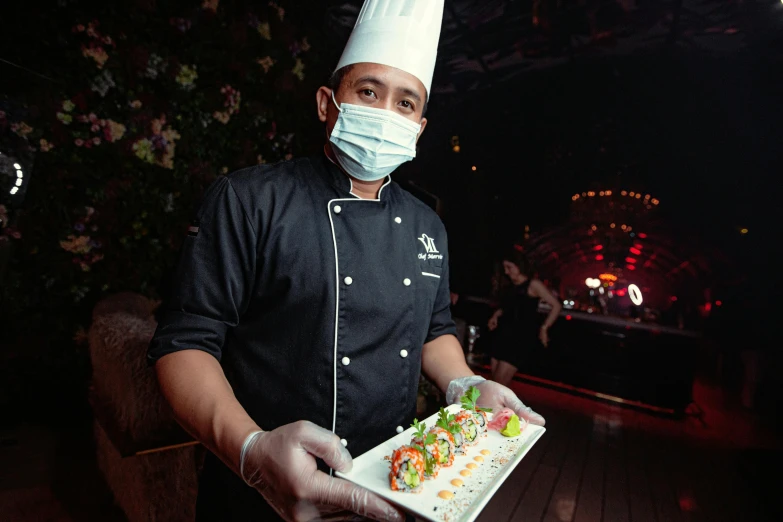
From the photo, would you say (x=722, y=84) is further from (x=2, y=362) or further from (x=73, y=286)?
(x=2, y=362)

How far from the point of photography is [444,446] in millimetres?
1259

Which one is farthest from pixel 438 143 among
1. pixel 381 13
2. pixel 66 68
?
pixel 381 13

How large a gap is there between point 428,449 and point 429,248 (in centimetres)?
73

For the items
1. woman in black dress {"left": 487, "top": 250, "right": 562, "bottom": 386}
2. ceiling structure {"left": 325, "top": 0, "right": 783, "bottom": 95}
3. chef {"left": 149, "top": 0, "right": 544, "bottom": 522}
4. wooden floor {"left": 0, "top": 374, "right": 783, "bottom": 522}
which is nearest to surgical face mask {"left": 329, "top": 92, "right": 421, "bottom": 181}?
chef {"left": 149, "top": 0, "right": 544, "bottom": 522}

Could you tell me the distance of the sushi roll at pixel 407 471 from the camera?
3.28 feet

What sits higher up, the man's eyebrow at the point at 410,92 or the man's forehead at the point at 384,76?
the man's forehead at the point at 384,76

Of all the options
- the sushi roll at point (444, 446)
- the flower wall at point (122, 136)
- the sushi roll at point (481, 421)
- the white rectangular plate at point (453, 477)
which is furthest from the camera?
the flower wall at point (122, 136)

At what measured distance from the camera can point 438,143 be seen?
24.6 ft

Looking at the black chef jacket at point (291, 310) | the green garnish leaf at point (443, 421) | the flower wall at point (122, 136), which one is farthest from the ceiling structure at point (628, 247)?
the black chef jacket at point (291, 310)

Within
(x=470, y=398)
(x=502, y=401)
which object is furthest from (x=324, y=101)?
(x=502, y=401)

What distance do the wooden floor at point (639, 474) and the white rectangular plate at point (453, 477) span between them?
2372mm

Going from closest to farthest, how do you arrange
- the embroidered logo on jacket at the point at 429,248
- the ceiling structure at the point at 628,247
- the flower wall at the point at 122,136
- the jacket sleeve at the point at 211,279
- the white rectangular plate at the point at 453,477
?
→ the white rectangular plate at the point at 453,477 → the jacket sleeve at the point at 211,279 → the embroidered logo on jacket at the point at 429,248 → the flower wall at the point at 122,136 → the ceiling structure at the point at 628,247

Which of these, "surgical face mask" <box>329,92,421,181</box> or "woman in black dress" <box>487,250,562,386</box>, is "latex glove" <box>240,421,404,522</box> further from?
"woman in black dress" <box>487,250,562,386</box>

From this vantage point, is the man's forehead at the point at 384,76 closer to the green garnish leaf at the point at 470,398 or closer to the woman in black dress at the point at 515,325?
the green garnish leaf at the point at 470,398
